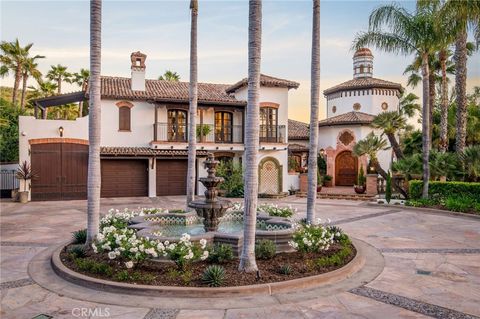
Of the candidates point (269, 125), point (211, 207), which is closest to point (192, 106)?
point (211, 207)

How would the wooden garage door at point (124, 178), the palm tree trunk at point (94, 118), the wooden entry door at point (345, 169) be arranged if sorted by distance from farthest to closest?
the wooden entry door at point (345, 169) < the wooden garage door at point (124, 178) < the palm tree trunk at point (94, 118)

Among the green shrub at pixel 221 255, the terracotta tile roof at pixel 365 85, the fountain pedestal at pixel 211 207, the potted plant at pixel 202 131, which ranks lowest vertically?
the green shrub at pixel 221 255

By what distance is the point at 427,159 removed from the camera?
60.8 feet

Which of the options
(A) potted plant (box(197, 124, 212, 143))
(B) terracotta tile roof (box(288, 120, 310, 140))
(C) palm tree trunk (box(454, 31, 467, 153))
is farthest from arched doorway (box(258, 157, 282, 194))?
Answer: (C) palm tree trunk (box(454, 31, 467, 153))

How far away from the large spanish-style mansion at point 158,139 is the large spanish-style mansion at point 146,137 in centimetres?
5

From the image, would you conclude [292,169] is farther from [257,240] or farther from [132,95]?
[257,240]

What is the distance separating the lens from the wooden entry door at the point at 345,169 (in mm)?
28500

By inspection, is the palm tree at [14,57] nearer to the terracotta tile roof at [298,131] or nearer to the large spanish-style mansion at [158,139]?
the large spanish-style mansion at [158,139]

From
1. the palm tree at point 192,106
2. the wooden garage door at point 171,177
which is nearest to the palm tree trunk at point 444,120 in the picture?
the palm tree at point 192,106

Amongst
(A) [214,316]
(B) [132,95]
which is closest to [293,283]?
(A) [214,316]

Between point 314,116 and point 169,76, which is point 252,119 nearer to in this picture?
point 314,116

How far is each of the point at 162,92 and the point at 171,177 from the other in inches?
218

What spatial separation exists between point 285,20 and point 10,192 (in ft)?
62.9

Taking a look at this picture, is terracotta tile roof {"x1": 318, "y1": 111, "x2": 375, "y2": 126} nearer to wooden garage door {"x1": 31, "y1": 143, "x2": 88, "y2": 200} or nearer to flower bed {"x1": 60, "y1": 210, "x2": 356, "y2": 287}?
wooden garage door {"x1": 31, "y1": 143, "x2": 88, "y2": 200}
